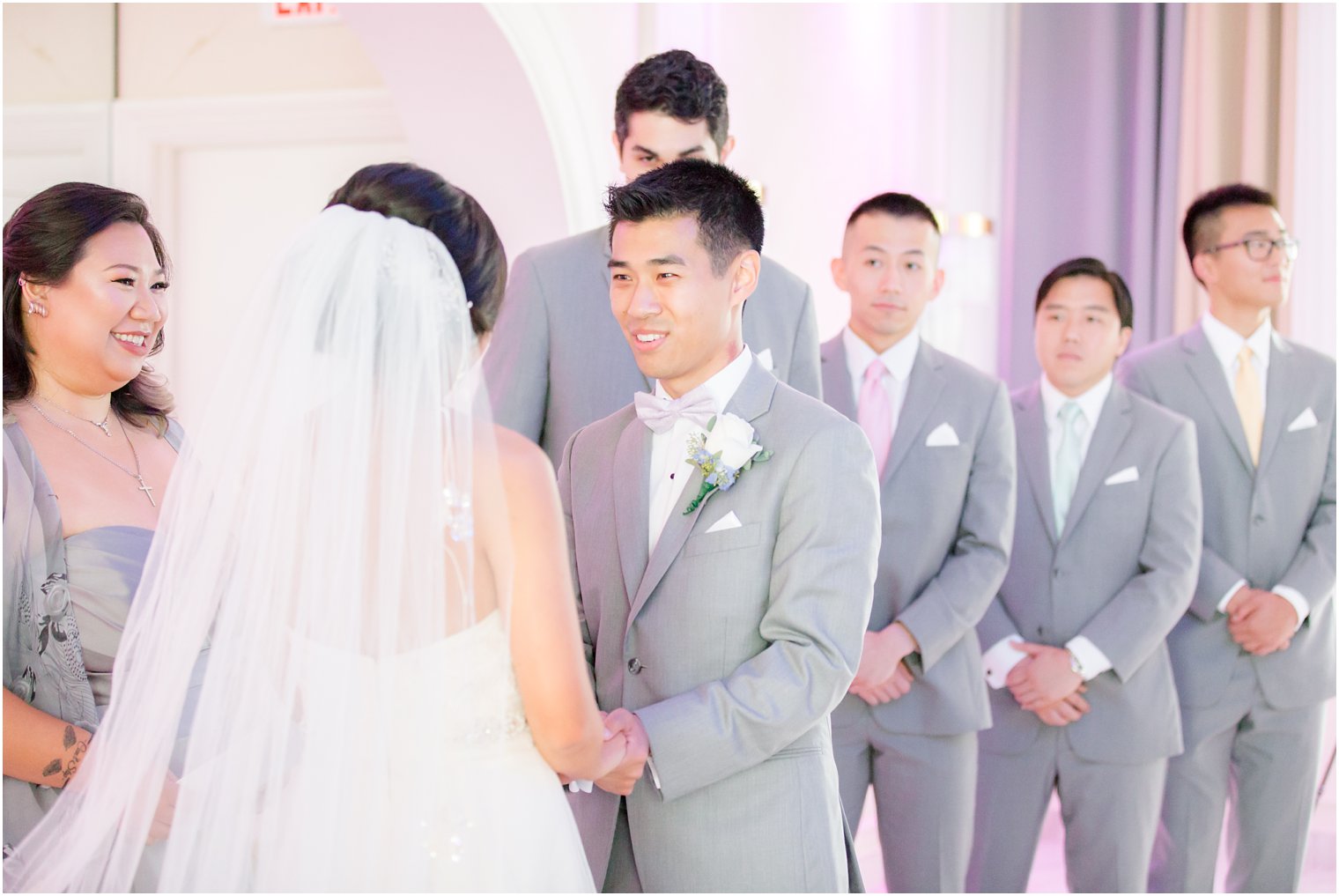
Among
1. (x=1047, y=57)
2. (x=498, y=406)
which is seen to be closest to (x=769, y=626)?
(x=498, y=406)

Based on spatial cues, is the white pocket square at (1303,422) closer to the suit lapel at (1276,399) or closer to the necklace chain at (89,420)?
the suit lapel at (1276,399)

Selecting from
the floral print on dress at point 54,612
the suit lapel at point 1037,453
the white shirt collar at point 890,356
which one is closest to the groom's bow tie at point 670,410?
the floral print on dress at point 54,612

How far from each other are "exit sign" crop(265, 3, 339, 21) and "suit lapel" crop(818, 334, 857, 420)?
2.45m

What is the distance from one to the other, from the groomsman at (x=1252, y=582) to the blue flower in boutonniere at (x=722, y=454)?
2.21m

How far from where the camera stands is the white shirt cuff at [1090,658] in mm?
3584

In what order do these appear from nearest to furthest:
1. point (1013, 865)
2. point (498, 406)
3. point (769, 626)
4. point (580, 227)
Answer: point (769, 626) → point (498, 406) → point (1013, 865) → point (580, 227)

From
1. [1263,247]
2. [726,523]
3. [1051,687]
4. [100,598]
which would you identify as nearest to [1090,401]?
[1263,247]

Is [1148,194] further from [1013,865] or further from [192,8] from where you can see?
[192,8]

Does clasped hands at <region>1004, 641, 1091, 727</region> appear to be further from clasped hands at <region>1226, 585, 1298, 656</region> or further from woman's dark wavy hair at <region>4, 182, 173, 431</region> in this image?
woman's dark wavy hair at <region>4, 182, 173, 431</region>

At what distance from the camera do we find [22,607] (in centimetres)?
225

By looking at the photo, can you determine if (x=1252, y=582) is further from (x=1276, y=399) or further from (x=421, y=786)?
(x=421, y=786)

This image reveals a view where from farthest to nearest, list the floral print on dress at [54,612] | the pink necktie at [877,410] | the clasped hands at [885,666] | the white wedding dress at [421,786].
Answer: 1. the pink necktie at [877,410]
2. the clasped hands at [885,666]
3. the floral print on dress at [54,612]
4. the white wedding dress at [421,786]

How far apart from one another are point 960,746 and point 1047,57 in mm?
3610

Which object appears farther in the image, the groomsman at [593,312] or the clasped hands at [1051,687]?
the clasped hands at [1051,687]
